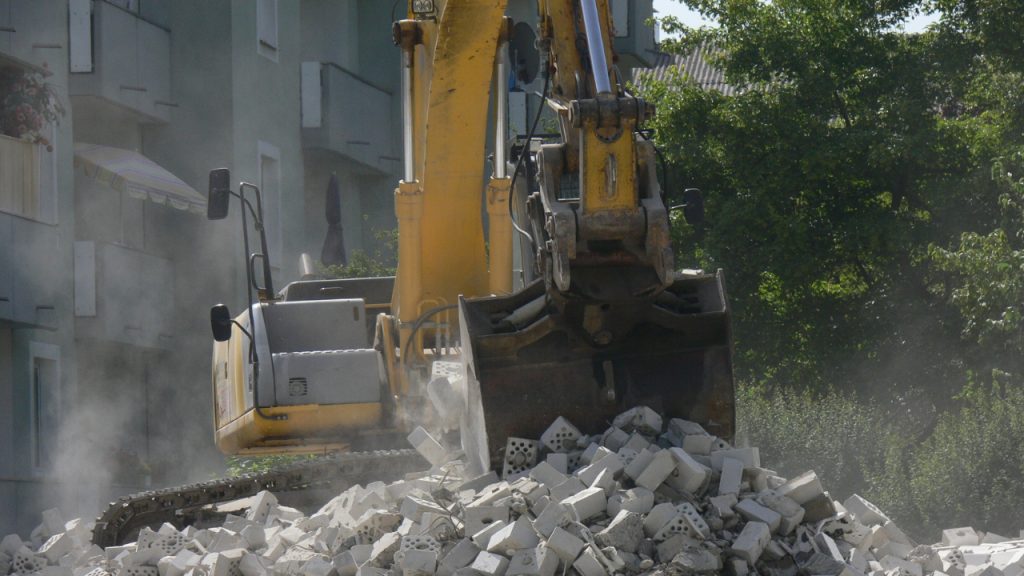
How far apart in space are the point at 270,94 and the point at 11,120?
523 cm

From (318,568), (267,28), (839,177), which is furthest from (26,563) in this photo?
(267,28)

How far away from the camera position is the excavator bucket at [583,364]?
9.54 m

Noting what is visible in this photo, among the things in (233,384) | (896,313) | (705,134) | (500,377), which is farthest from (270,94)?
(500,377)

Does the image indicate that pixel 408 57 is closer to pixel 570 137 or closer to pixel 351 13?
pixel 570 137

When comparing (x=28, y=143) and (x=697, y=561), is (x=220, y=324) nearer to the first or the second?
(x=697, y=561)

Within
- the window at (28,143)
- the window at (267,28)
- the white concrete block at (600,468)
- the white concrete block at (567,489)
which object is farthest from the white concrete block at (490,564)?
the window at (267,28)

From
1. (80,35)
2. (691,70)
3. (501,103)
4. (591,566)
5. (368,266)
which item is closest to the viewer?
(591,566)

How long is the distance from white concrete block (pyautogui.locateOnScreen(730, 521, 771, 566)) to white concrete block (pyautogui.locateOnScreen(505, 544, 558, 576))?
2.95 feet

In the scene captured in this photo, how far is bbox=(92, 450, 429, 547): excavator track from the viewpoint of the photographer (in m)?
11.1

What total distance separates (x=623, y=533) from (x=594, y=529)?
16 cm

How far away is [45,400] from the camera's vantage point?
68.8ft

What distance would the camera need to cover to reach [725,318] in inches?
384

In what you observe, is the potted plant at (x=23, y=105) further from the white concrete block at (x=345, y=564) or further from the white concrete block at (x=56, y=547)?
the white concrete block at (x=345, y=564)

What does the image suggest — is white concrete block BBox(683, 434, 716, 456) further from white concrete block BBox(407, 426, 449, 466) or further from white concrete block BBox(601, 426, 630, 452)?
white concrete block BBox(407, 426, 449, 466)
